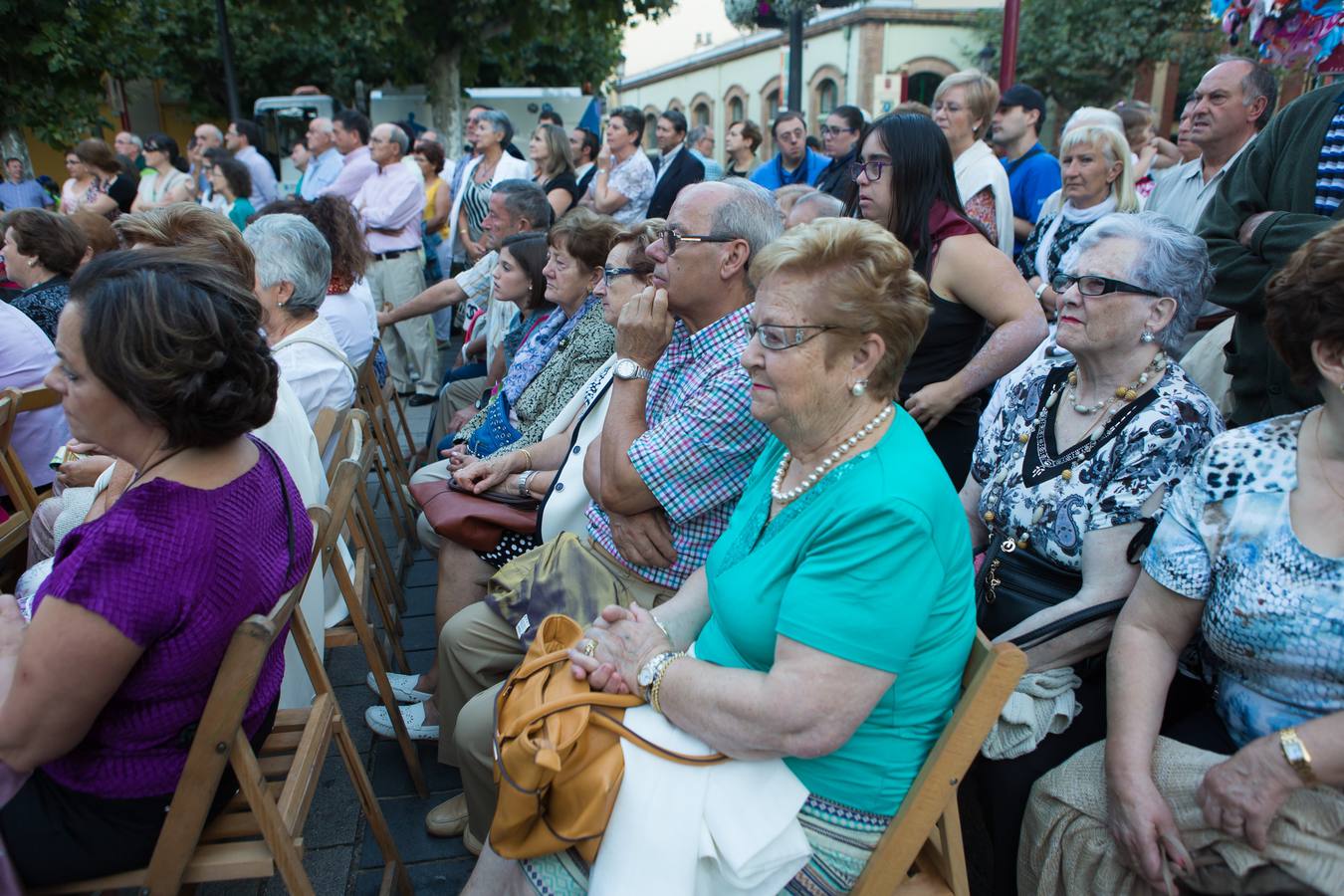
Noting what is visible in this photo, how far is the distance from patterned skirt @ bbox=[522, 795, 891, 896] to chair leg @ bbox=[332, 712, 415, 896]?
2.59ft

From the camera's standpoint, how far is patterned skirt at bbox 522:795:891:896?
5.48 ft

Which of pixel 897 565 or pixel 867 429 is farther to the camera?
pixel 867 429

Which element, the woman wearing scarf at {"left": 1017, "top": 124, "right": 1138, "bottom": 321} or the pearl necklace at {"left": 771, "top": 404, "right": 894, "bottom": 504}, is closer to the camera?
the pearl necklace at {"left": 771, "top": 404, "right": 894, "bottom": 504}

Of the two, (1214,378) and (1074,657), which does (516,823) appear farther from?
(1214,378)

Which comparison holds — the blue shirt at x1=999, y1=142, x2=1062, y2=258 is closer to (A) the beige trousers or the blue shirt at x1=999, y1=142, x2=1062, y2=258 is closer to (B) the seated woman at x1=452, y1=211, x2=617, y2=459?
(B) the seated woman at x1=452, y1=211, x2=617, y2=459

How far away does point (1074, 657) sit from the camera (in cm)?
209

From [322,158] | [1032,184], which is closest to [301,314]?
[1032,184]

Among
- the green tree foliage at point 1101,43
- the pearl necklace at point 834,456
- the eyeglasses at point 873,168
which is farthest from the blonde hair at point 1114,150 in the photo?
the green tree foliage at point 1101,43

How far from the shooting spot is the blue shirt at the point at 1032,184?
5453 millimetres

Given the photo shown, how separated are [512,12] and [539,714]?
18.0 metres

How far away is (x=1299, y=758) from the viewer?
161 cm

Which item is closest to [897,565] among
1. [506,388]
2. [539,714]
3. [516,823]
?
[539,714]

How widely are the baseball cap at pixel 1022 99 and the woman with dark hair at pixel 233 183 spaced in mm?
6511

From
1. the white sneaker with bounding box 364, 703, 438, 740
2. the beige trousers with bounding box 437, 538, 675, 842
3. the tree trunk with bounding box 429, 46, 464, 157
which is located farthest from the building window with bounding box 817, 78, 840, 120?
the beige trousers with bounding box 437, 538, 675, 842
